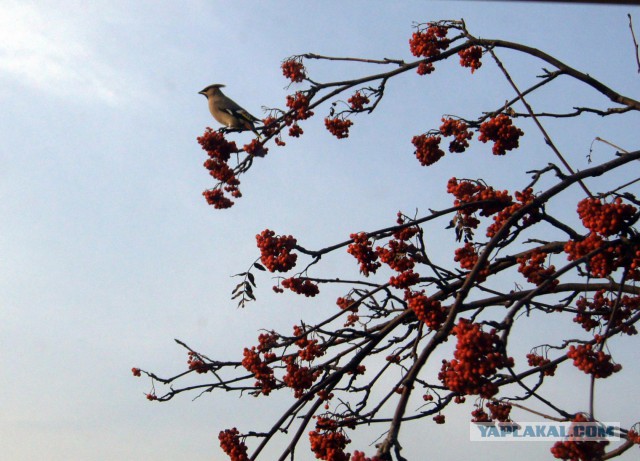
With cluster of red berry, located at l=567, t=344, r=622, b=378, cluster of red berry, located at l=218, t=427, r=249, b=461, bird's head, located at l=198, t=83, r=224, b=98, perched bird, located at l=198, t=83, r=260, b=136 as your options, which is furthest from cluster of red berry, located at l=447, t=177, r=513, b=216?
bird's head, located at l=198, t=83, r=224, b=98

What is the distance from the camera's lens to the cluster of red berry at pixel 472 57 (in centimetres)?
625

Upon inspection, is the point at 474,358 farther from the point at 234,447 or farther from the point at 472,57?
the point at 472,57

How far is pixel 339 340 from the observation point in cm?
597

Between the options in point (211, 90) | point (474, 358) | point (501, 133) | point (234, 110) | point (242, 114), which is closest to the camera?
point (474, 358)

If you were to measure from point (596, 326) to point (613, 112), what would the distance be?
6.83ft

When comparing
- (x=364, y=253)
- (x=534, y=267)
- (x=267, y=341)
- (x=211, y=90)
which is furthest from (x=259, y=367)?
(x=211, y=90)

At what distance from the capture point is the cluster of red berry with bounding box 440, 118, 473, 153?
19.9 feet

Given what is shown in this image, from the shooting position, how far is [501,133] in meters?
5.77

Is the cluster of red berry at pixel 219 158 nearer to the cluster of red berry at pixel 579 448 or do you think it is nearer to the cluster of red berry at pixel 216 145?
the cluster of red berry at pixel 216 145

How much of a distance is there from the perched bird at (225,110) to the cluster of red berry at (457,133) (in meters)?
3.07

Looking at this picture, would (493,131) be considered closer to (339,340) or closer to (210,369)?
(339,340)

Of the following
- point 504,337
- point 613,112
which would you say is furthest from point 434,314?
point 613,112

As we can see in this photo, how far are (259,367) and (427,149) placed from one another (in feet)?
7.48

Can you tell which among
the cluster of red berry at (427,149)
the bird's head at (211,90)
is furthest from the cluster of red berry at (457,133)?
the bird's head at (211,90)
